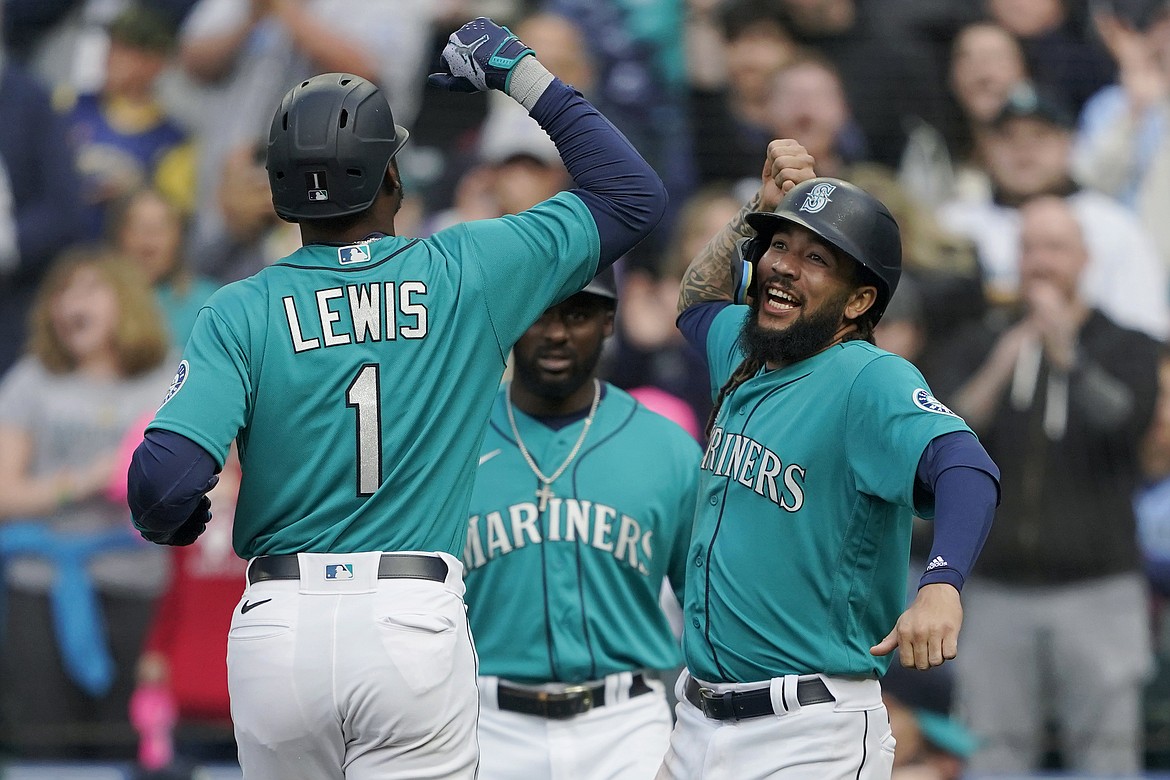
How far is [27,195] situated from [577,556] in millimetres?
5409

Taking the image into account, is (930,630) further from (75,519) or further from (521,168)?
(75,519)

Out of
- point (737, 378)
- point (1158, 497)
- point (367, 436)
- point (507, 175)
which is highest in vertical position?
point (507, 175)

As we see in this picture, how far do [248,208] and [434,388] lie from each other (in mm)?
5424

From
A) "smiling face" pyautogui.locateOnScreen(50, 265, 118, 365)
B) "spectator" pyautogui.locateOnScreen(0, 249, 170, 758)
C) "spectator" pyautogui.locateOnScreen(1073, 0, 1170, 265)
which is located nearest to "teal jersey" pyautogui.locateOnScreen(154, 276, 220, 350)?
"spectator" pyautogui.locateOnScreen(0, 249, 170, 758)

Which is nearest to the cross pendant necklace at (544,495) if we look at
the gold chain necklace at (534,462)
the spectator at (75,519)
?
the gold chain necklace at (534,462)

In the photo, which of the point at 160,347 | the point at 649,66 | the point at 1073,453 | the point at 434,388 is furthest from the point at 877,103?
the point at 434,388

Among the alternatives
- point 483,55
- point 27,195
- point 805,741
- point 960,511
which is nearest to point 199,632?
point 27,195

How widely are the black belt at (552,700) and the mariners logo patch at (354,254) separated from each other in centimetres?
160

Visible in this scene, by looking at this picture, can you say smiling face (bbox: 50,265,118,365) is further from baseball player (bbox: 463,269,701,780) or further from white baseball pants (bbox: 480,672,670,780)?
white baseball pants (bbox: 480,672,670,780)

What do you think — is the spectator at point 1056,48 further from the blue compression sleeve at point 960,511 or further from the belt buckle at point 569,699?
the blue compression sleeve at point 960,511

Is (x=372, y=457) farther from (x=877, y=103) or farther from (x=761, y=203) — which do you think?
(x=877, y=103)

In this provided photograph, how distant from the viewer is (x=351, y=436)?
128 inches

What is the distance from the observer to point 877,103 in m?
8.52

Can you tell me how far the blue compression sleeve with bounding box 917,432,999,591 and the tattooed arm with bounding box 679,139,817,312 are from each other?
3.20ft
